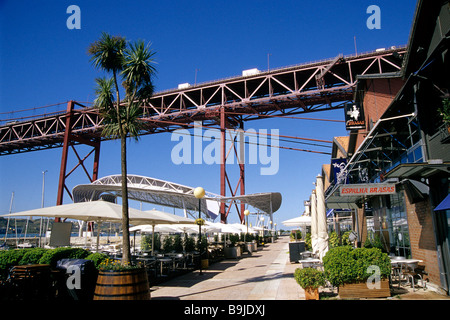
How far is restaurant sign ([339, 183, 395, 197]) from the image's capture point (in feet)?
33.8

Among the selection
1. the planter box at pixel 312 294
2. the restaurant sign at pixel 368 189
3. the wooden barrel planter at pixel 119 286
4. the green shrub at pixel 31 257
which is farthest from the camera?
the restaurant sign at pixel 368 189

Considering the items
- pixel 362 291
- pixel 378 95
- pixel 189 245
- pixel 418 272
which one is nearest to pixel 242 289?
pixel 362 291

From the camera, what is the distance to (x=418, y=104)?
9.09 m

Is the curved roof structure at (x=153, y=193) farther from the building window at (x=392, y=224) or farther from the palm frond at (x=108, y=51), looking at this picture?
the palm frond at (x=108, y=51)

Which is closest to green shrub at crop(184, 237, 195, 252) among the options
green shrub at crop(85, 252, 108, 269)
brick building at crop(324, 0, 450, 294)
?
green shrub at crop(85, 252, 108, 269)

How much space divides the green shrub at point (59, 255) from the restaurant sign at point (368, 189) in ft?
27.7

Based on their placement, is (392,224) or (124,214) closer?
(124,214)

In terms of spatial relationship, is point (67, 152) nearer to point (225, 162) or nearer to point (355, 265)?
point (225, 162)

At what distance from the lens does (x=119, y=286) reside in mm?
6348

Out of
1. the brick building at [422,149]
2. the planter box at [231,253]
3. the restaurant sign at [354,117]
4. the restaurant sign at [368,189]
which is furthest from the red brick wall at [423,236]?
the planter box at [231,253]

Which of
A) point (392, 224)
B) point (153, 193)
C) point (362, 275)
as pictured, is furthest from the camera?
point (153, 193)

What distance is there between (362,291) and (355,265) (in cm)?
67

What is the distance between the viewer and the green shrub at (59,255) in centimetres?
912
